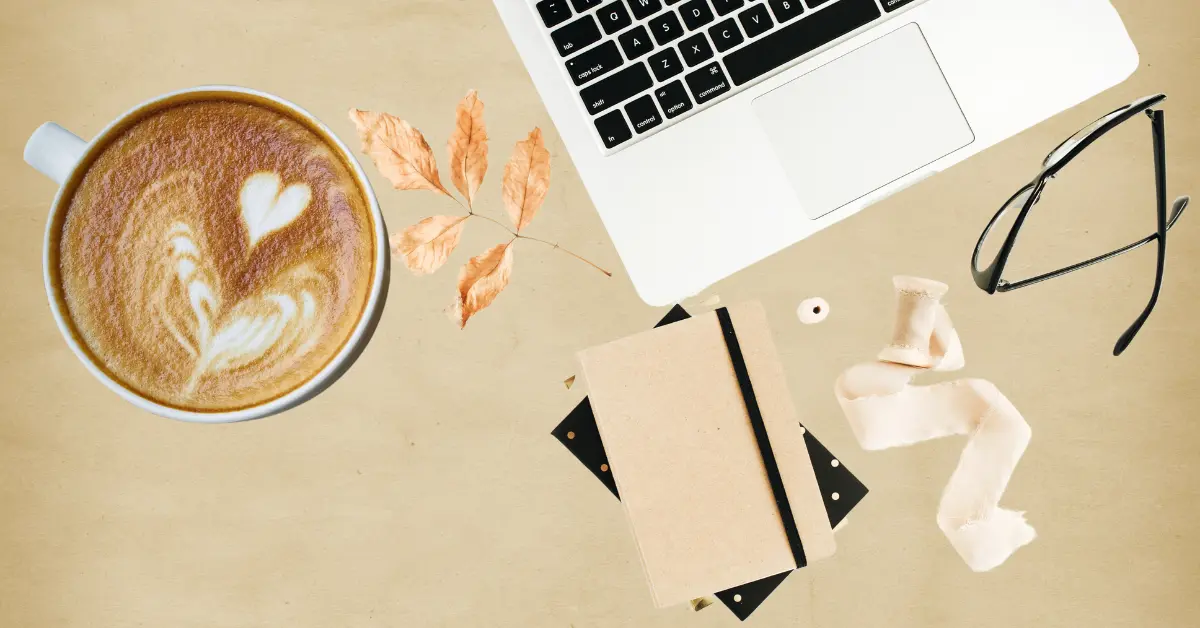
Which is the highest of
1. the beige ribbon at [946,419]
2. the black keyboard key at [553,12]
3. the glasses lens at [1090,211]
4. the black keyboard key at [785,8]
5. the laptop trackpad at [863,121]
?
the black keyboard key at [553,12]

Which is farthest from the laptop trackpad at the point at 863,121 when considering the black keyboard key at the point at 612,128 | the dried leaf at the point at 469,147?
the dried leaf at the point at 469,147

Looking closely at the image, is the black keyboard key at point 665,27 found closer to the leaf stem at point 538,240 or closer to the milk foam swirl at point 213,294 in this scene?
the leaf stem at point 538,240

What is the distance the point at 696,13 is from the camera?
1.63ft

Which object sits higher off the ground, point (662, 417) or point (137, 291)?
point (137, 291)

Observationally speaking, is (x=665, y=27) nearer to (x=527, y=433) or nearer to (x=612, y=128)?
(x=612, y=128)

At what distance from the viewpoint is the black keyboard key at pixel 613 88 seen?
497 millimetres

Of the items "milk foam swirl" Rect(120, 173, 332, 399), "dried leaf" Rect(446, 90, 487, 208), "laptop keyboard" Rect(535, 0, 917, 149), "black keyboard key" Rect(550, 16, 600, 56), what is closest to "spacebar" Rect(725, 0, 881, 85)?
"laptop keyboard" Rect(535, 0, 917, 149)

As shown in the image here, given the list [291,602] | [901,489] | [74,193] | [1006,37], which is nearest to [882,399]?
[901,489]

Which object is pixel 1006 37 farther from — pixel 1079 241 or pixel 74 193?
pixel 74 193

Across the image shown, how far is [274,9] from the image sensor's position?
1.88ft

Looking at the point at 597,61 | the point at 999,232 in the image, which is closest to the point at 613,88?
the point at 597,61

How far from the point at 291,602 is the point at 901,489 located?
51cm

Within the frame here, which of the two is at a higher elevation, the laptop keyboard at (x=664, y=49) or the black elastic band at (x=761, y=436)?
the laptop keyboard at (x=664, y=49)

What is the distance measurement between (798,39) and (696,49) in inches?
3.1
